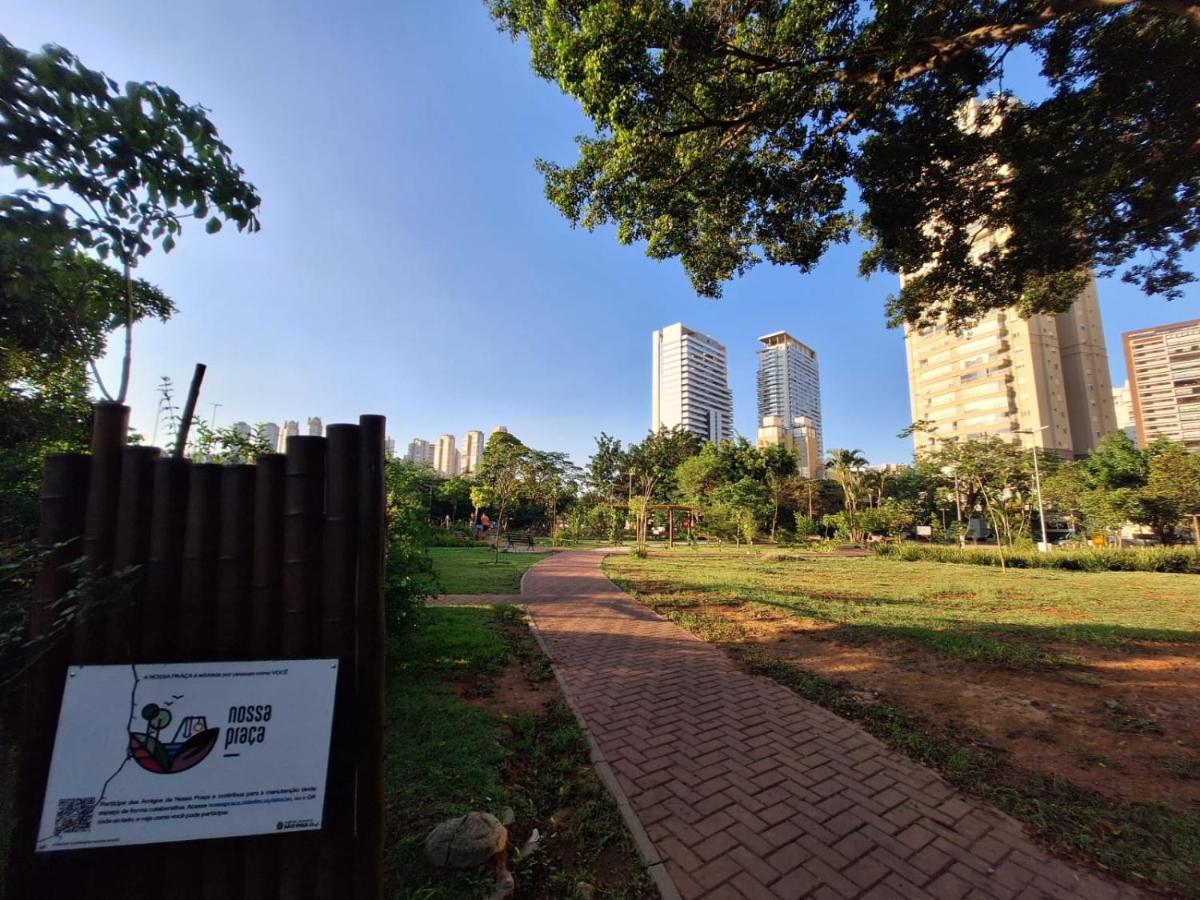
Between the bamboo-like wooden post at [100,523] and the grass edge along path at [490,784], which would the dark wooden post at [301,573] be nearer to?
the bamboo-like wooden post at [100,523]

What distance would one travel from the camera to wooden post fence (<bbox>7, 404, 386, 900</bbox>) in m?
1.58

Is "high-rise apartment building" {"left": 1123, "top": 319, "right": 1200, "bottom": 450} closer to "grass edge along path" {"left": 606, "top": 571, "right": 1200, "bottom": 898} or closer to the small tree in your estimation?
the small tree

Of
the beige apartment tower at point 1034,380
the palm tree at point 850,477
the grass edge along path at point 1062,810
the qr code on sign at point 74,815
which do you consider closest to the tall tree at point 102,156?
the qr code on sign at point 74,815

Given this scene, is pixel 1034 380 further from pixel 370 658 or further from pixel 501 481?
pixel 370 658

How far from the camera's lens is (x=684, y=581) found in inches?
514

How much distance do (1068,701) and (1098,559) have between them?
20.1 m

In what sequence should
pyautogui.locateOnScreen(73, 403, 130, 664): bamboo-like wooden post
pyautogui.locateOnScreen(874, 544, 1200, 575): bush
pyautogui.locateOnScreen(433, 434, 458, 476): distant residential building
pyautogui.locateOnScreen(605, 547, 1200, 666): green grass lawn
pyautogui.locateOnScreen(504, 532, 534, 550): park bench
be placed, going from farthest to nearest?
pyautogui.locateOnScreen(433, 434, 458, 476): distant residential building < pyautogui.locateOnScreen(504, 532, 534, 550): park bench < pyautogui.locateOnScreen(874, 544, 1200, 575): bush < pyautogui.locateOnScreen(605, 547, 1200, 666): green grass lawn < pyautogui.locateOnScreen(73, 403, 130, 664): bamboo-like wooden post

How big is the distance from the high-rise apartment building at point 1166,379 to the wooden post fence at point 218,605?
342 feet

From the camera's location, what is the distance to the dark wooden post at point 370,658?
175cm

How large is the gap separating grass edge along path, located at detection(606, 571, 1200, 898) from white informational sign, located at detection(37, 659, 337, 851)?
152 inches

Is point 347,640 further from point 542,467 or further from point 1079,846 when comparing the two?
point 542,467

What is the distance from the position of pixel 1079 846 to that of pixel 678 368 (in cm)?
9167

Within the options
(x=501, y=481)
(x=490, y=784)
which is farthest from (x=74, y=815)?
(x=501, y=481)

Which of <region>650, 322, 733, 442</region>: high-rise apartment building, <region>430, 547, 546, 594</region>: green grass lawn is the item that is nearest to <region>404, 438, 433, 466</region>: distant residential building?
<region>650, 322, 733, 442</region>: high-rise apartment building
